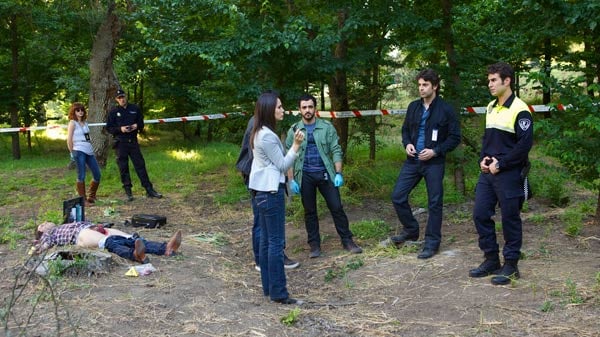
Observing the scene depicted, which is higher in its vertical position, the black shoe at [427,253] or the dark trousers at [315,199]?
the dark trousers at [315,199]

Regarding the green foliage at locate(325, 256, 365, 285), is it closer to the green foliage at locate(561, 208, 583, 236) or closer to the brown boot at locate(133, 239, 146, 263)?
the brown boot at locate(133, 239, 146, 263)

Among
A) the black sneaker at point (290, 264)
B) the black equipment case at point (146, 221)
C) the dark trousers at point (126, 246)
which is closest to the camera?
the dark trousers at point (126, 246)

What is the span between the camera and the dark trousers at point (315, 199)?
6.71 m

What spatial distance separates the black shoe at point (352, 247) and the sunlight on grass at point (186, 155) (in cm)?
1049

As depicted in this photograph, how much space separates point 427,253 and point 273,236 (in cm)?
193

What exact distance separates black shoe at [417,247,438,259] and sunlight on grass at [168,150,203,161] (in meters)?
11.3

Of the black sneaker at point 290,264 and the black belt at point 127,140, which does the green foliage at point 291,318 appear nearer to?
the black sneaker at point 290,264

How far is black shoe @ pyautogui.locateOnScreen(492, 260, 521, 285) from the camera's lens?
5199 millimetres

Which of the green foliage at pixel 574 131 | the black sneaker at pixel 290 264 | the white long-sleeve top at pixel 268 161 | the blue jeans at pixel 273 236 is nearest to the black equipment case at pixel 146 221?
the black sneaker at pixel 290 264

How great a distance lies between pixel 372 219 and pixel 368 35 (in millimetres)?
3957

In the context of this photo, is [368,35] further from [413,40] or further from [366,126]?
[366,126]

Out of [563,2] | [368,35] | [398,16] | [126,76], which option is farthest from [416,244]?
[126,76]

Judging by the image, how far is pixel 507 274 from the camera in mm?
5281

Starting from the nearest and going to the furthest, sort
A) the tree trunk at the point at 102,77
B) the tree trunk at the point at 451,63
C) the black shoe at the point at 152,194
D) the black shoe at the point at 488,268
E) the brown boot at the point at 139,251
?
the black shoe at the point at 488,268
the brown boot at the point at 139,251
the tree trunk at the point at 451,63
the black shoe at the point at 152,194
the tree trunk at the point at 102,77
